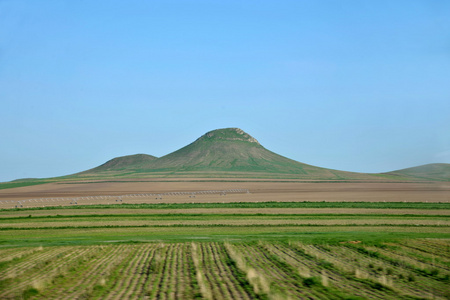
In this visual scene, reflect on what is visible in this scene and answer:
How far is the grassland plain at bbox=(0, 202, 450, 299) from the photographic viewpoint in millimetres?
17219

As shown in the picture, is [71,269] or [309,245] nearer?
[71,269]

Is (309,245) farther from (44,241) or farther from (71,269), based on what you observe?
(44,241)

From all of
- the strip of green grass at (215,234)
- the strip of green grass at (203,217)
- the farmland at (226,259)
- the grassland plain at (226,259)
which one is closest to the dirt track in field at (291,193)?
the strip of green grass at (203,217)

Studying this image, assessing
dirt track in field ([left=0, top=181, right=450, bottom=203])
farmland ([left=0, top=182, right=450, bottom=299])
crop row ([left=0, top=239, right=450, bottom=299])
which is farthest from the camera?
dirt track in field ([left=0, top=181, right=450, bottom=203])

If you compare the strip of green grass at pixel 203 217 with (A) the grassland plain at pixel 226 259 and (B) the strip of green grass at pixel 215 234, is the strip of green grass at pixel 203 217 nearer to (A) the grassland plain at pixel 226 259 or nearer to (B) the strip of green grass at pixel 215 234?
(A) the grassland plain at pixel 226 259

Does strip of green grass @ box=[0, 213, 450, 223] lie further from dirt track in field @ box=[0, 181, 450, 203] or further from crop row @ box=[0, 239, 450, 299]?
dirt track in field @ box=[0, 181, 450, 203]

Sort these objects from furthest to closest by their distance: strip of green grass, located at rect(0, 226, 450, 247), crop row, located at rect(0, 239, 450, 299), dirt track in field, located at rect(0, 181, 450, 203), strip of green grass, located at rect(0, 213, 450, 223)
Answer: dirt track in field, located at rect(0, 181, 450, 203) < strip of green grass, located at rect(0, 213, 450, 223) < strip of green grass, located at rect(0, 226, 450, 247) < crop row, located at rect(0, 239, 450, 299)

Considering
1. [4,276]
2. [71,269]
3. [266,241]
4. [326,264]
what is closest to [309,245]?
[266,241]

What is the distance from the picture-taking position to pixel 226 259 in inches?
989

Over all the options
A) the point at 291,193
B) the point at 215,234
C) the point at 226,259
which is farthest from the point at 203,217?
the point at 291,193

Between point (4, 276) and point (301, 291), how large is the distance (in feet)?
46.1

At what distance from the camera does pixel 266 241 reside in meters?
33.6

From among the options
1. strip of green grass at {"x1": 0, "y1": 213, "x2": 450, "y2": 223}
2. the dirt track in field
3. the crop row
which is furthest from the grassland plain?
the dirt track in field

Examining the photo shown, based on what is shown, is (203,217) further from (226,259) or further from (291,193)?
(291,193)
